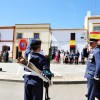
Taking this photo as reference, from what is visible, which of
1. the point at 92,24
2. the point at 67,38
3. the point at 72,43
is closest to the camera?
the point at 92,24

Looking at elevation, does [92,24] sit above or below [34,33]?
above

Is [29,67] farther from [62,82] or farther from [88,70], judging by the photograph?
[62,82]

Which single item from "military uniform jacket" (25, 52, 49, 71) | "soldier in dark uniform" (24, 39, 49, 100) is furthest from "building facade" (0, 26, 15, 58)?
"military uniform jacket" (25, 52, 49, 71)

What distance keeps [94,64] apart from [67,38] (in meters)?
46.8

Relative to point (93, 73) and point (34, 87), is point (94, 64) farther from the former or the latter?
point (34, 87)

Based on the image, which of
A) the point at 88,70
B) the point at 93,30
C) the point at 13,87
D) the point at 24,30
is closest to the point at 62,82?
the point at 13,87

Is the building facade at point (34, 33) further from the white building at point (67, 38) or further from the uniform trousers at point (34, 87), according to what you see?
the uniform trousers at point (34, 87)

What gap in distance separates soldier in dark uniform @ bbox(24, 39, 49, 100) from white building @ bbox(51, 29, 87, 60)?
46.8 m

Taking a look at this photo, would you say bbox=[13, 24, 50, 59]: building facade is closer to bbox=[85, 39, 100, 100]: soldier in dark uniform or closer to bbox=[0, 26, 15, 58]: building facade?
bbox=[0, 26, 15, 58]: building facade

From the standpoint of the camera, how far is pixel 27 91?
5746 mm

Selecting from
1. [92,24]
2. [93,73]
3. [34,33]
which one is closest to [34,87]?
[93,73]

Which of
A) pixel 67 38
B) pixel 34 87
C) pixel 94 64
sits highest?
pixel 67 38

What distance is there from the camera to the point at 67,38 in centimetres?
5369

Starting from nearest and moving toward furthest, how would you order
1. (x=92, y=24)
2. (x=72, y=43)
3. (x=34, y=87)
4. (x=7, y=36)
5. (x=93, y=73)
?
(x=34, y=87), (x=93, y=73), (x=92, y=24), (x=72, y=43), (x=7, y=36)
